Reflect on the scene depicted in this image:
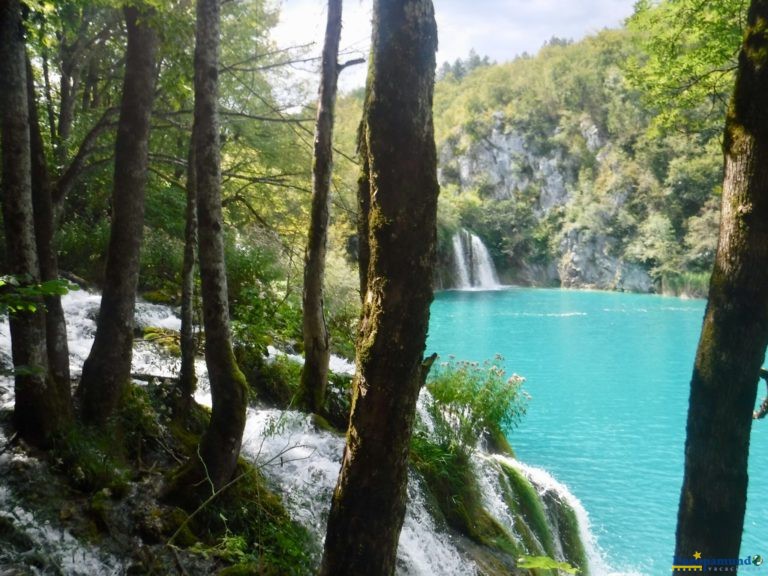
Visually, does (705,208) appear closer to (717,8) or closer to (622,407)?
(622,407)

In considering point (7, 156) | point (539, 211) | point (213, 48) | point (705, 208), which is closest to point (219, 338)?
point (7, 156)

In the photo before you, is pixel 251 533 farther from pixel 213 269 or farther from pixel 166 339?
pixel 166 339

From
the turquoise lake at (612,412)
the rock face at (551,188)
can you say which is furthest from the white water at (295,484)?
the rock face at (551,188)

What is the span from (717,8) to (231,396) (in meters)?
6.64

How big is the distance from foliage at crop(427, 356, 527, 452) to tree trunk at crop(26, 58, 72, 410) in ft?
12.9

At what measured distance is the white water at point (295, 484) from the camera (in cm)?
323

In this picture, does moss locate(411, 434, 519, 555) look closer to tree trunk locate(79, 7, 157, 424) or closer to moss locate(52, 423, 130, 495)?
moss locate(52, 423, 130, 495)

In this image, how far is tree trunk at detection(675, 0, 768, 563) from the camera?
8.50 ft

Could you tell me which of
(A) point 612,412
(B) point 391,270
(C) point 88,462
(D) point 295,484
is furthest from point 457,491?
(A) point 612,412

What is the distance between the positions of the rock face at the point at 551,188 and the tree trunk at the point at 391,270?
4420cm

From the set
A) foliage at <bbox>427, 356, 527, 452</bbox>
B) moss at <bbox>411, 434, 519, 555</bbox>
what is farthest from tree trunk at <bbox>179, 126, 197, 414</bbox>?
foliage at <bbox>427, 356, 527, 452</bbox>

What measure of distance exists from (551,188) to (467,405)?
5367cm

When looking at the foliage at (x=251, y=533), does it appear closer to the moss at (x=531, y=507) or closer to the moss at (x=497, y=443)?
the moss at (x=531, y=507)

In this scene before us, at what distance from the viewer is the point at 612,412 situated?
13.1 meters
